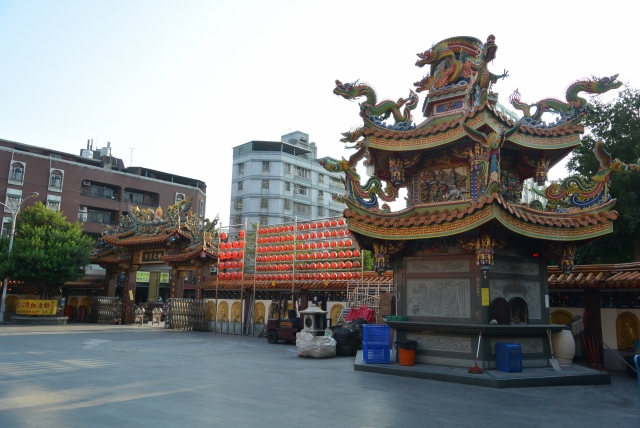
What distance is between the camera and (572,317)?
54.0 ft

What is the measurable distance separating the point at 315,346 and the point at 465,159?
28.0ft

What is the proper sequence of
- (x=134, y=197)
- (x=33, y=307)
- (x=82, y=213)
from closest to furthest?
(x=33, y=307)
(x=82, y=213)
(x=134, y=197)

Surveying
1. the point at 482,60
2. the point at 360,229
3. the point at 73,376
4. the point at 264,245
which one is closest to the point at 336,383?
the point at 360,229

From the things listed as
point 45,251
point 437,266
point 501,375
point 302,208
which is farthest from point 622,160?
point 302,208

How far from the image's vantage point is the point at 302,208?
7038cm

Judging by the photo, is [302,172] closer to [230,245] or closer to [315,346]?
[230,245]

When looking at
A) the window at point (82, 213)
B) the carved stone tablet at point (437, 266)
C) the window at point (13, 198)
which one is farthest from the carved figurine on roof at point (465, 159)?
the window at point (82, 213)

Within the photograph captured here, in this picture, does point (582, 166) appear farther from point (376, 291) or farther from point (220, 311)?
point (220, 311)

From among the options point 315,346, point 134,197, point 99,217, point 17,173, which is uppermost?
point 17,173

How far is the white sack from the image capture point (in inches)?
691

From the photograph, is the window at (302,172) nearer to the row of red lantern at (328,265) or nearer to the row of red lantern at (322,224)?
the row of red lantern at (322,224)

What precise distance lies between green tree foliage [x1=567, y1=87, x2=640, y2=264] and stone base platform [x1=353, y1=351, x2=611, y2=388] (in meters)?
9.91

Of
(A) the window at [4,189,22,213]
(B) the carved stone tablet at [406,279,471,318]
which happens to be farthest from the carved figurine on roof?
(A) the window at [4,189,22,213]

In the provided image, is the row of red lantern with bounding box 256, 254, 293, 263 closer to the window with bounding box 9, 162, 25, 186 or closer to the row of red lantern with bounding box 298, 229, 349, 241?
the row of red lantern with bounding box 298, 229, 349, 241
